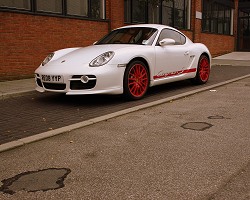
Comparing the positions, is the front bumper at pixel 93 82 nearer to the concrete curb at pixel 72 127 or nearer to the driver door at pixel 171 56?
the concrete curb at pixel 72 127

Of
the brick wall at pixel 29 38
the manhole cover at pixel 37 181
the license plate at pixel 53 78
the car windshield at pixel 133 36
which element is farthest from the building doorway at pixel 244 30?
the manhole cover at pixel 37 181

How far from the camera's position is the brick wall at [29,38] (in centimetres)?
957

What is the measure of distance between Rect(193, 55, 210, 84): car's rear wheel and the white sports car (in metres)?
0.43

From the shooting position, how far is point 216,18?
22734 millimetres

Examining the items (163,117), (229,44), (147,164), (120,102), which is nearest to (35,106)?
(120,102)

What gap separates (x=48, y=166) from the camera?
3.52 metres

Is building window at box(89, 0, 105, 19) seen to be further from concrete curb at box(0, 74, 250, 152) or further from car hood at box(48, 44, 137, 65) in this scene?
concrete curb at box(0, 74, 250, 152)

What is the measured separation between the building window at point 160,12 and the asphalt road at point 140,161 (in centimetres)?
886

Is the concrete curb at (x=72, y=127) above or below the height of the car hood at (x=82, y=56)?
below

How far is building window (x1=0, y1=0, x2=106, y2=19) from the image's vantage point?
996 centimetres

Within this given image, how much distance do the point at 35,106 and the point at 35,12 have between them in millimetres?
4742

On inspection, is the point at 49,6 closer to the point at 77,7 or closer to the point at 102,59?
the point at 77,7

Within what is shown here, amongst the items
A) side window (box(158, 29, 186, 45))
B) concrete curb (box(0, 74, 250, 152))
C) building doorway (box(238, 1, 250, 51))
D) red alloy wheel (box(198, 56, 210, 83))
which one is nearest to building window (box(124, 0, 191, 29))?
red alloy wheel (box(198, 56, 210, 83))

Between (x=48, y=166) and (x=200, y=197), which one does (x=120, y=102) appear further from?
(x=200, y=197)
